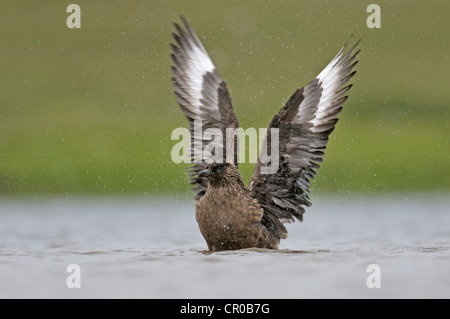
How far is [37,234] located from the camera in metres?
11.9

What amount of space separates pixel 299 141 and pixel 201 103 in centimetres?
140

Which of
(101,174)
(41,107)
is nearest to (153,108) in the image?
(41,107)

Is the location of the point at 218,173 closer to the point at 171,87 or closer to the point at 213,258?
the point at 213,258

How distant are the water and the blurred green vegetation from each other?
13.2 feet

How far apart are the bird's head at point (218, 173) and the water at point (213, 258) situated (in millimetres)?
724

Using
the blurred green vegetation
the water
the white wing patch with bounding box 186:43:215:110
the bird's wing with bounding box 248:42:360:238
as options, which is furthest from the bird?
the blurred green vegetation

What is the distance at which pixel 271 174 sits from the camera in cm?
927

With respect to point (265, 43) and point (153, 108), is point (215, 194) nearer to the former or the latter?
point (153, 108)

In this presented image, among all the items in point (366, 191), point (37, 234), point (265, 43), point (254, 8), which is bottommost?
point (37, 234)

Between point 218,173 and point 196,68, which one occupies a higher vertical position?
point 196,68

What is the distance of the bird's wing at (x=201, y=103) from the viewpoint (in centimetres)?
980

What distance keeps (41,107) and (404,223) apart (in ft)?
51.5

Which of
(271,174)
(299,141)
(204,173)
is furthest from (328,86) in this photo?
(204,173)

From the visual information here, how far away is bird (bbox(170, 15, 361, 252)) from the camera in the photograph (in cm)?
905
